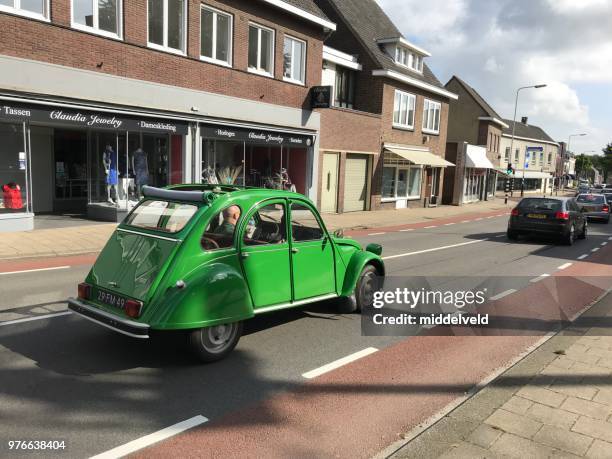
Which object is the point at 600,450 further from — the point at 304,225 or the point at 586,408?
the point at 304,225

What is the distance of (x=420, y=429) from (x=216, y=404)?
1.61m

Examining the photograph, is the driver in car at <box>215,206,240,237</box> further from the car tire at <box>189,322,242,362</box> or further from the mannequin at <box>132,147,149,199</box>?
the mannequin at <box>132,147,149,199</box>

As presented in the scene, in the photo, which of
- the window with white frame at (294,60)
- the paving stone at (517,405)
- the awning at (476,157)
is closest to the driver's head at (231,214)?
the paving stone at (517,405)

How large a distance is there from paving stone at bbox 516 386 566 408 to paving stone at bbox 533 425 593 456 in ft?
1.39

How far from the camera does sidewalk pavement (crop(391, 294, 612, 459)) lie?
346 cm

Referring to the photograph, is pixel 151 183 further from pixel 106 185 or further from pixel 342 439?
pixel 342 439

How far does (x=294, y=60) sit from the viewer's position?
20406 mm

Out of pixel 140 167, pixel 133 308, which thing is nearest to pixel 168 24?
pixel 140 167

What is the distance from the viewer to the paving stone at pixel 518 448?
3.38m

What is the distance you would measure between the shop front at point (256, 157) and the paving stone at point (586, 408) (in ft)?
47.8

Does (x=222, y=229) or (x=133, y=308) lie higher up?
(x=222, y=229)

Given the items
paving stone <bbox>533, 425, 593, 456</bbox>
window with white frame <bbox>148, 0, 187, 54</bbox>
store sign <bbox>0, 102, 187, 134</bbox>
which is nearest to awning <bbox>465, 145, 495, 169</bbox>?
window with white frame <bbox>148, 0, 187, 54</bbox>

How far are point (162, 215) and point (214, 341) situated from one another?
1399 millimetres

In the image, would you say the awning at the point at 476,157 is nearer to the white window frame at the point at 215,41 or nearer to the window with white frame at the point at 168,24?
the white window frame at the point at 215,41
